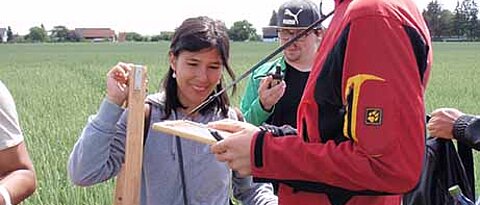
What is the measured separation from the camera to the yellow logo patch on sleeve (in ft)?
5.02

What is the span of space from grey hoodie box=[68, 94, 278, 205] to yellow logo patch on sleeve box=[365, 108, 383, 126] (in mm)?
826

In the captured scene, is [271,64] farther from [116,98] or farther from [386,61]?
[386,61]

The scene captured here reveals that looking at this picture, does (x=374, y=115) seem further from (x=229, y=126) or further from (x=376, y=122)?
(x=229, y=126)

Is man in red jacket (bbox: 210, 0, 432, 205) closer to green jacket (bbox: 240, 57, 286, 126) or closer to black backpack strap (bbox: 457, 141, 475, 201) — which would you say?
black backpack strap (bbox: 457, 141, 475, 201)

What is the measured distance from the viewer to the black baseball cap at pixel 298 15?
12.0 feet

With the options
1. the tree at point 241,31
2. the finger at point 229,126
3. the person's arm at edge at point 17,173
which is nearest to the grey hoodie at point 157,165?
the person's arm at edge at point 17,173

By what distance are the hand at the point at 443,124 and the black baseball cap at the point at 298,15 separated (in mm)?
1241

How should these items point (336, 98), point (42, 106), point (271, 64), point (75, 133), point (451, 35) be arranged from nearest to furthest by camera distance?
point (336, 98) < point (271, 64) < point (75, 133) < point (42, 106) < point (451, 35)

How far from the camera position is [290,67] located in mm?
3705

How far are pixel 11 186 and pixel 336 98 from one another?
3.21 ft

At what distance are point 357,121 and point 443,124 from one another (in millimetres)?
988

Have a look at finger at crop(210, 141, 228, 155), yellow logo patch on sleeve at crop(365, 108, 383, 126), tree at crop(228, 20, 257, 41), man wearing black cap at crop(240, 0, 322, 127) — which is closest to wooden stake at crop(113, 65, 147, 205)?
finger at crop(210, 141, 228, 155)

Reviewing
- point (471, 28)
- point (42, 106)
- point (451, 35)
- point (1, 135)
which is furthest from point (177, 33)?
point (451, 35)

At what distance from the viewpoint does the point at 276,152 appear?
5.41ft
